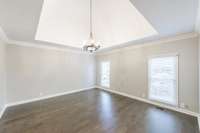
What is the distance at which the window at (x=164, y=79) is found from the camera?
3.46 meters

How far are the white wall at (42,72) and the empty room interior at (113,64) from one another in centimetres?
3

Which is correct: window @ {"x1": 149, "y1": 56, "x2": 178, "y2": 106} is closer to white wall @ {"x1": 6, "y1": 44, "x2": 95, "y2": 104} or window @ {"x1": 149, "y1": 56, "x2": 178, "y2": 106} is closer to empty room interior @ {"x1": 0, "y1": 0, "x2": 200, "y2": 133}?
empty room interior @ {"x1": 0, "y1": 0, "x2": 200, "y2": 133}

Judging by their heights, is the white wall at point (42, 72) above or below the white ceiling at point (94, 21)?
below

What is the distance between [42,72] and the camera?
470 centimetres

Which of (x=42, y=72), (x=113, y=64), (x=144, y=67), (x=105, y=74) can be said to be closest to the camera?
(x=144, y=67)

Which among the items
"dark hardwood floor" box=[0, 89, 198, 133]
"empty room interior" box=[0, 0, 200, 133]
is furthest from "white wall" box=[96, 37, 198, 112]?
"dark hardwood floor" box=[0, 89, 198, 133]

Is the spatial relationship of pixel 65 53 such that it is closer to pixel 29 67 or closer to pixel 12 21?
pixel 29 67

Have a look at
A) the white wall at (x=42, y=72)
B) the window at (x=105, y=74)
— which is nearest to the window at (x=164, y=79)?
the window at (x=105, y=74)

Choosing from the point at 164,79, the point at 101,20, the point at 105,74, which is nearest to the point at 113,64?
the point at 105,74

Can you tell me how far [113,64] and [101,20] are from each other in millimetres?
2550

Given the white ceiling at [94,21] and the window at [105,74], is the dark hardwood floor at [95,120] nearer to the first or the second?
the white ceiling at [94,21]

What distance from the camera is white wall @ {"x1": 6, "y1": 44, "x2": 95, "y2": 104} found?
3.95 metres

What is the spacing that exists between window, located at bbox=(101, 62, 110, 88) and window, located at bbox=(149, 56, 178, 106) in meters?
Answer: 2.66

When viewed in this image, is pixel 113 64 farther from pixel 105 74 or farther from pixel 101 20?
pixel 101 20
